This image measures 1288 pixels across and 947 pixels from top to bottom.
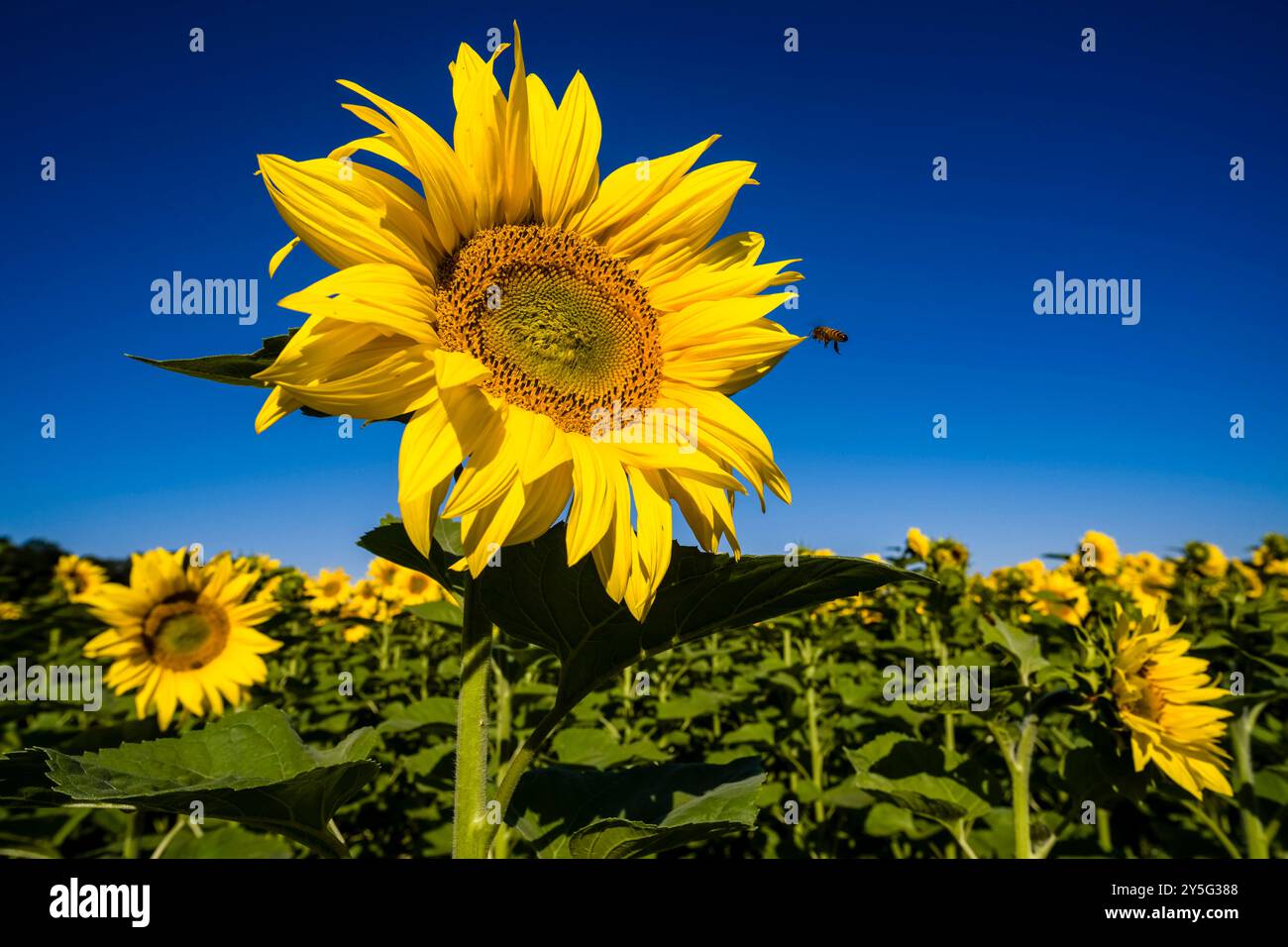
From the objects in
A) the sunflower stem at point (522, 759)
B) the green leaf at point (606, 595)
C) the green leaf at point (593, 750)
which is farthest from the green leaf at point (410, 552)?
the green leaf at point (593, 750)

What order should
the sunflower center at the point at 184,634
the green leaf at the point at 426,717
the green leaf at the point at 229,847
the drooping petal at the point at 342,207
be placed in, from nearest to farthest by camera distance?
1. the drooping petal at the point at 342,207
2. the green leaf at the point at 229,847
3. the green leaf at the point at 426,717
4. the sunflower center at the point at 184,634

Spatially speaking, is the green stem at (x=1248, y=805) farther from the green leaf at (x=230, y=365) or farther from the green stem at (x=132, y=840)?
the green stem at (x=132, y=840)

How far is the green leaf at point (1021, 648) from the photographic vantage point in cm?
287

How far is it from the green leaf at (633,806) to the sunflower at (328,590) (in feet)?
26.2

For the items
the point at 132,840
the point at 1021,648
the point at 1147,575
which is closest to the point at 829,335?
the point at 1021,648

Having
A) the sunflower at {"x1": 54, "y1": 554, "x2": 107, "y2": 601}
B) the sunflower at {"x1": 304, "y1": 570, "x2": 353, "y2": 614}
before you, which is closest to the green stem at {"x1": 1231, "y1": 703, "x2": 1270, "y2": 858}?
the sunflower at {"x1": 304, "y1": 570, "x2": 353, "y2": 614}

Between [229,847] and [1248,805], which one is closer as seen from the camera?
[229,847]

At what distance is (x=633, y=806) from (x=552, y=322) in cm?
102

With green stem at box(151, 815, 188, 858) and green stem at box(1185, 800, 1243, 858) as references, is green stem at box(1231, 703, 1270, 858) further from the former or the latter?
green stem at box(151, 815, 188, 858)

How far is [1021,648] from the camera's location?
2902 mm

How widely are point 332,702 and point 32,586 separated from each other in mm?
3044

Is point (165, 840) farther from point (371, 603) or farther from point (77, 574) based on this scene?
point (77, 574)
